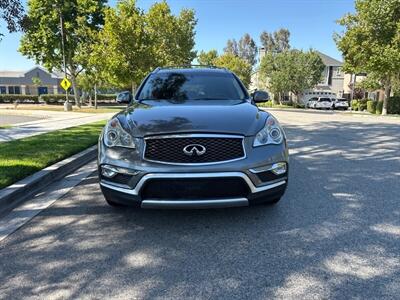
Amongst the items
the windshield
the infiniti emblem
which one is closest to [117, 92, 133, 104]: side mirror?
the windshield

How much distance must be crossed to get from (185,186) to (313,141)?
792cm

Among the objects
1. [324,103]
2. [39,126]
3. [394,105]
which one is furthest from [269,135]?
[324,103]

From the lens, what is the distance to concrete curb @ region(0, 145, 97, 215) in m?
4.39

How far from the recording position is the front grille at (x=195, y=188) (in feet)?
10.9

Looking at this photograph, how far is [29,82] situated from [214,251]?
81.9m

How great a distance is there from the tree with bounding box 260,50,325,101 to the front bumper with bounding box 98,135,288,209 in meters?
52.5

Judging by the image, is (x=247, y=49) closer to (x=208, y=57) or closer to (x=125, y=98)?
(x=208, y=57)

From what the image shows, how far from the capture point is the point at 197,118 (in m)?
3.74

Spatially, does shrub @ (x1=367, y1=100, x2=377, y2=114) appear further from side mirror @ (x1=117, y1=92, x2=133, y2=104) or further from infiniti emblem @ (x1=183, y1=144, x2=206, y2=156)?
infiniti emblem @ (x1=183, y1=144, x2=206, y2=156)

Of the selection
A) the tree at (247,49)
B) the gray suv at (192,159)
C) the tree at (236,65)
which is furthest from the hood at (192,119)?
the tree at (247,49)

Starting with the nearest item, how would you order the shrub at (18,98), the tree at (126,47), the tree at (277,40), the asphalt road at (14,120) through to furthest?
the asphalt road at (14,120)
the tree at (126,47)
the shrub at (18,98)
the tree at (277,40)

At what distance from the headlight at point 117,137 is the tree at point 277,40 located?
86.6 metres

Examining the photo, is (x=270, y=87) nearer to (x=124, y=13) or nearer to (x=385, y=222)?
(x=124, y=13)

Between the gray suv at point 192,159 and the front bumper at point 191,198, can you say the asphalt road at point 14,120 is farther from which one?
the front bumper at point 191,198
